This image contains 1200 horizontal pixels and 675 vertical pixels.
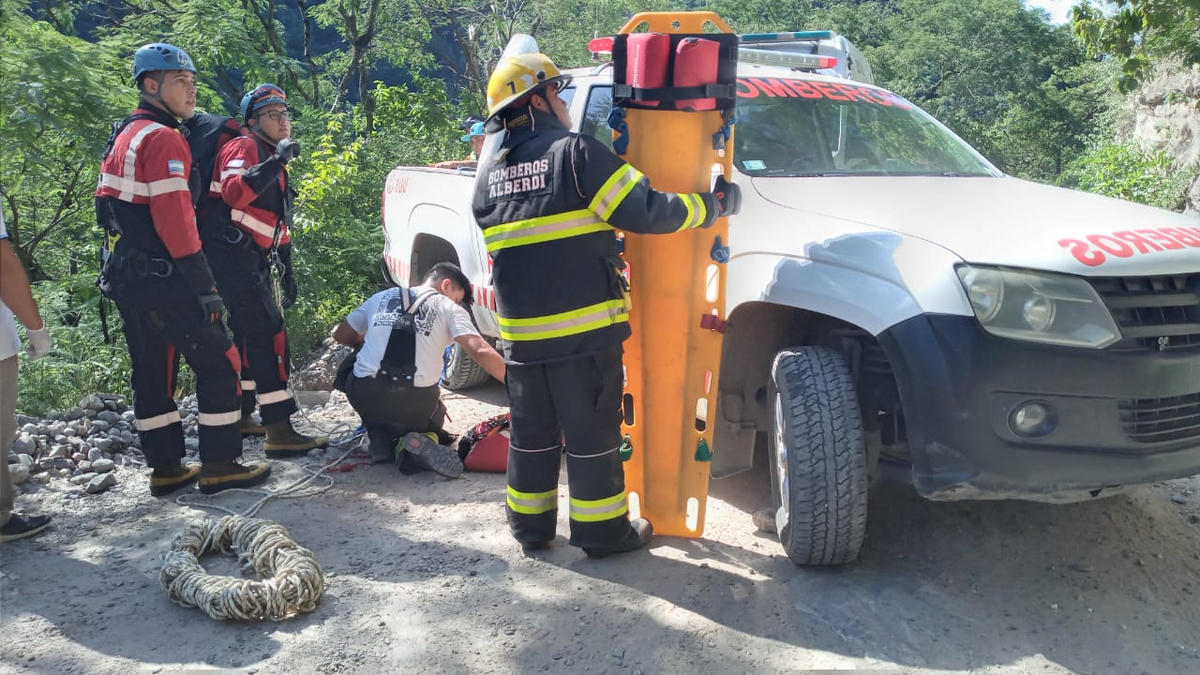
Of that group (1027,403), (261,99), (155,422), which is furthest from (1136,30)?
(155,422)

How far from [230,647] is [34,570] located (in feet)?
4.16

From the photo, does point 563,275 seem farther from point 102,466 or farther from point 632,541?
point 102,466

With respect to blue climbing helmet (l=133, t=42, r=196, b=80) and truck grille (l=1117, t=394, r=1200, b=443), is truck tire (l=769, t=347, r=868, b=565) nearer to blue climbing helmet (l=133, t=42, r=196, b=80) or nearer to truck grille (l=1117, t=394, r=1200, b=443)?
truck grille (l=1117, t=394, r=1200, b=443)

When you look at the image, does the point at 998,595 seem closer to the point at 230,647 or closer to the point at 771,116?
the point at 771,116

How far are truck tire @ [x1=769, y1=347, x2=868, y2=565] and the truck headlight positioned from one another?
0.58m

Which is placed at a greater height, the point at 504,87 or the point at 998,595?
the point at 504,87

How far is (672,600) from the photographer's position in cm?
332

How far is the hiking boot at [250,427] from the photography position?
216 inches

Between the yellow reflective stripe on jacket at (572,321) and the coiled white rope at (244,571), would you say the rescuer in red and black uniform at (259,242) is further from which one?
the yellow reflective stripe on jacket at (572,321)

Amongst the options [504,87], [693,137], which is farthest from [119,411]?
[693,137]

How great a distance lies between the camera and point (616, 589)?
342 cm

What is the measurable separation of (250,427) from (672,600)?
10.6ft

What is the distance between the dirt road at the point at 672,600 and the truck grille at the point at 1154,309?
0.97 meters

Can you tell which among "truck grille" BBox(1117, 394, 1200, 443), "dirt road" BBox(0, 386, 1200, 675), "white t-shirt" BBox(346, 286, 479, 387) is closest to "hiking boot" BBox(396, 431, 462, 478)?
"white t-shirt" BBox(346, 286, 479, 387)
